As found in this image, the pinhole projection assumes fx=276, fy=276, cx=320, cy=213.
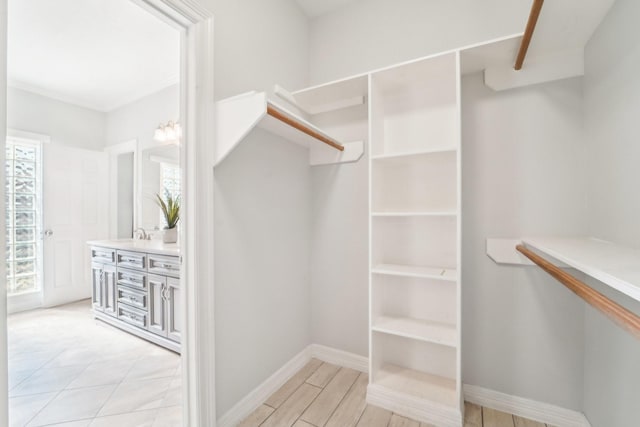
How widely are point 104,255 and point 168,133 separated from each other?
148cm

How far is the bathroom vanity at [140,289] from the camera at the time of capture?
230 cm

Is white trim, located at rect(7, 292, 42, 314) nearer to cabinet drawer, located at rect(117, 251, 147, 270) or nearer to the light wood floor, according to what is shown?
cabinet drawer, located at rect(117, 251, 147, 270)

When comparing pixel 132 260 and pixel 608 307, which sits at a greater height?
pixel 608 307

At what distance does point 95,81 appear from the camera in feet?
10.9

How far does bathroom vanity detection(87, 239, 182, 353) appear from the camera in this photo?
2.30 meters

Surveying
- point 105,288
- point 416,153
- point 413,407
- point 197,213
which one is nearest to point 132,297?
point 105,288

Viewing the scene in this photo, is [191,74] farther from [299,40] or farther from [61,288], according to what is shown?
[61,288]

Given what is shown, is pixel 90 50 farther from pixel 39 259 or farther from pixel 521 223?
pixel 521 223

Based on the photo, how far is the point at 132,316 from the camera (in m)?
2.64

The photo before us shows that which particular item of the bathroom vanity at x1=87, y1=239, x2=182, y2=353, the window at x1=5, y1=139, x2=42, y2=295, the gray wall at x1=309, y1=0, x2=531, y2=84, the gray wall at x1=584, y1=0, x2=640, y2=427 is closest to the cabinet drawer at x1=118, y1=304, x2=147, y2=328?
the bathroom vanity at x1=87, y1=239, x2=182, y2=353

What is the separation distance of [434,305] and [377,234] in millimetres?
578

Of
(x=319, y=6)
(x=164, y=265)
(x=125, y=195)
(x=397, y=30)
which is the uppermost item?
(x=319, y=6)

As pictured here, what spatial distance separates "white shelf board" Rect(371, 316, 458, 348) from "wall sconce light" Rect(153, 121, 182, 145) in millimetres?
2930

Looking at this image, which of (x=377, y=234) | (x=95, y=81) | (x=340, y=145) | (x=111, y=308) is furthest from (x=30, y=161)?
(x=377, y=234)
